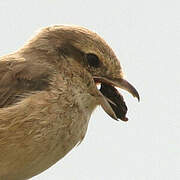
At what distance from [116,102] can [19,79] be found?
2.82 ft

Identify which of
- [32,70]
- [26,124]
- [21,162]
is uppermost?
[32,70]

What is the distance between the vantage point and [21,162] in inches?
174

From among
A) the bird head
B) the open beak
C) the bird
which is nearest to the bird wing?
the bird

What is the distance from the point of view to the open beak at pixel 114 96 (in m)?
4.75

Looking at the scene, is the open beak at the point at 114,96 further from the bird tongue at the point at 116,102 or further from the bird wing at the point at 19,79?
the bird wing at the point at 19,79

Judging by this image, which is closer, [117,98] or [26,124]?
[26,124]

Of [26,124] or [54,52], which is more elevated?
[54,52]

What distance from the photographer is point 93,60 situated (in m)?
4.79

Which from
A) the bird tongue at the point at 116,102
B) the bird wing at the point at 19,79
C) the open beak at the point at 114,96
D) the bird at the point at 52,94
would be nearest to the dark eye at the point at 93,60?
the bird at the point at 52,94

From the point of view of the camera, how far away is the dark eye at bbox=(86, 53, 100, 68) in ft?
15.6

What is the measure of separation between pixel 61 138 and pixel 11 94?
22.0 inches

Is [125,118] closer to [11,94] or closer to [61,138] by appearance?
[61,138]

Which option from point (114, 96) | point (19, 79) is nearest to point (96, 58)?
point (114, 96)

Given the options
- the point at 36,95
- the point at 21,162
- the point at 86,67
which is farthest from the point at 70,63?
the point at 21,162
